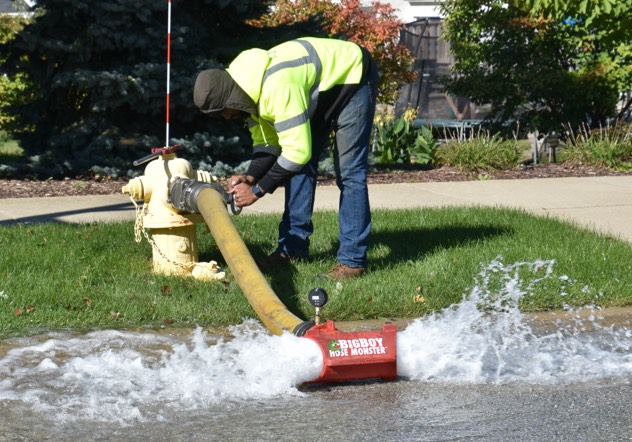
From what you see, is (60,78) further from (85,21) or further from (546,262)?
(546,262)

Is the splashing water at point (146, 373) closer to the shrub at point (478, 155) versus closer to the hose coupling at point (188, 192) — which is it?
the hose coupling at point (188, 192)

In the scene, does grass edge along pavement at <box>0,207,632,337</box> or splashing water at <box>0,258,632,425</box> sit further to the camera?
grass edge along pavement at <box>0,207,632,337</box>

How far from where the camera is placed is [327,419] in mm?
4367

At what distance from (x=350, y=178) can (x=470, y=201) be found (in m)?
4.00

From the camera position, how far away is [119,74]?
11.0 meters

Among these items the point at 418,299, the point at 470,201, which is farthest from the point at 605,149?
the point at 418,299

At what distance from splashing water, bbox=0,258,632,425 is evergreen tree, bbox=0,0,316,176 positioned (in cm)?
598

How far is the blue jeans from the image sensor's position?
20.9 feet

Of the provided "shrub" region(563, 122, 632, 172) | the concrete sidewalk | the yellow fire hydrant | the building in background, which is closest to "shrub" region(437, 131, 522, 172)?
"shrub" region(563, 122, 632, 172)

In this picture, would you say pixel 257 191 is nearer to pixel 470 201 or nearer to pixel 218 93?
pixel 218 93

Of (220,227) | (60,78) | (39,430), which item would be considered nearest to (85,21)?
(60,78)

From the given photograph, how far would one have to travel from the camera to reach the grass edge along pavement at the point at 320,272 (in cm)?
584

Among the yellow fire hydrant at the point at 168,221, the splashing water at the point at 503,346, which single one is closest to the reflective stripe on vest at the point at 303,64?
the yellow fire hydrant at the point at 168,221

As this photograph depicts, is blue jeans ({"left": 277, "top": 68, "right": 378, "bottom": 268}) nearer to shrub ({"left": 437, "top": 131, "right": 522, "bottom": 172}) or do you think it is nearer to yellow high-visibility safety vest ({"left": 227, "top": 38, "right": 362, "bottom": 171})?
yellow high-visibility safety vest ({"left": 227, "top": 38, "right": 362, "bottom": 171})
